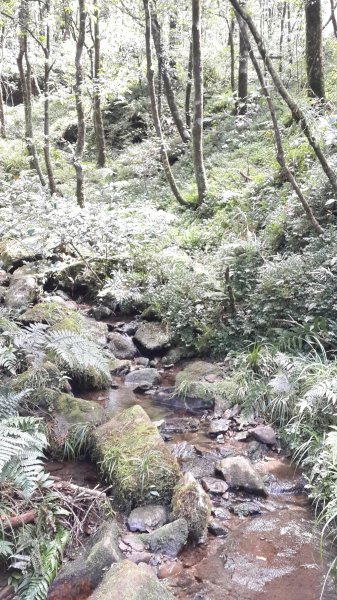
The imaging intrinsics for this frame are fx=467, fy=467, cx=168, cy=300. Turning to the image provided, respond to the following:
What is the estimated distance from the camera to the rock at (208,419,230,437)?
5629 mm

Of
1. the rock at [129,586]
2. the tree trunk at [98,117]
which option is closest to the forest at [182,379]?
the rock at [129,586]

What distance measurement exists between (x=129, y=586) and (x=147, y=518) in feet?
3.53

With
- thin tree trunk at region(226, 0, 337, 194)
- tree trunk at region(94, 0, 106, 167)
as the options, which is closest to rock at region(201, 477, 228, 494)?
thin tree trunk at region(226, 0, 337, 194)

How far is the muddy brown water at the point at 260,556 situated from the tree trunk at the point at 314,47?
27.4ft

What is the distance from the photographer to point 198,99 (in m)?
11.3

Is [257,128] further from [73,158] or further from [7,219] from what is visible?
[7,219]

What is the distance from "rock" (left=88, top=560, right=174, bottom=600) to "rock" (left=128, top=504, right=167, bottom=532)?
2.51 feet

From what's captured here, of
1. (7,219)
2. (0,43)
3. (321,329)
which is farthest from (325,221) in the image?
(0,43)

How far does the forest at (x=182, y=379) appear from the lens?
3.48 m

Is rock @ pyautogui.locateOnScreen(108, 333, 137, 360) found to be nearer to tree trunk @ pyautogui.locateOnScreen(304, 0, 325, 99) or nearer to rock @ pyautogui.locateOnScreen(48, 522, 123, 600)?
rock @ pyautogui.locateOnScreen(48, 522, 123, 600)

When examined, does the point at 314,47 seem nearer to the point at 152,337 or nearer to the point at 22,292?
the point at 152,337

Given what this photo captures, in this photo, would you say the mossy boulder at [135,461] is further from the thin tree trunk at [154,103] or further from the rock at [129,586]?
the thin tree trunk at [154,103]

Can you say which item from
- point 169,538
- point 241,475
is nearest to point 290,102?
point 241,475

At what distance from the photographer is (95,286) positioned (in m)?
9.77
